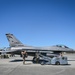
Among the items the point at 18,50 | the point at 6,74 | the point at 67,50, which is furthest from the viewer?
the point at 67,50

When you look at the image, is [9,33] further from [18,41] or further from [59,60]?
[59,60]

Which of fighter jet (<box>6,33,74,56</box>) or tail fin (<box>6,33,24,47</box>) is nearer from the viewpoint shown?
fighter jet (<box>6,33,74,56</box>)

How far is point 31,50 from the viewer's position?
92.0ft

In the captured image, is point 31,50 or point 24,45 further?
point 24,45

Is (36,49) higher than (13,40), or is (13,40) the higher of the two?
(13,40)

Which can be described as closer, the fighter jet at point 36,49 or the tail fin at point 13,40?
the fighter jet at point 36,49

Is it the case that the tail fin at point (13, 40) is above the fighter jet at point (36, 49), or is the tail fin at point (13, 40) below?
above

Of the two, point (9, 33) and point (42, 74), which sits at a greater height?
point (9, 33)

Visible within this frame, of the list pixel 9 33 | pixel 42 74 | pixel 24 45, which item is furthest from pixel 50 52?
pixel 42 74

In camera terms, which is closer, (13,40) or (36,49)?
(36,49)

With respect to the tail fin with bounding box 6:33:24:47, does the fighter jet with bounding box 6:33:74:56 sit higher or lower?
lower

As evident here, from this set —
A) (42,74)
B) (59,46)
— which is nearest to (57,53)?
(59,46)

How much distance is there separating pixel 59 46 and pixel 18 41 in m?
7.27

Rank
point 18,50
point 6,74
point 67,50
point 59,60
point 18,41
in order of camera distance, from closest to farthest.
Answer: point 6,74 → point 59,60 → point 18,50 → point 67,50 → point 18,41
